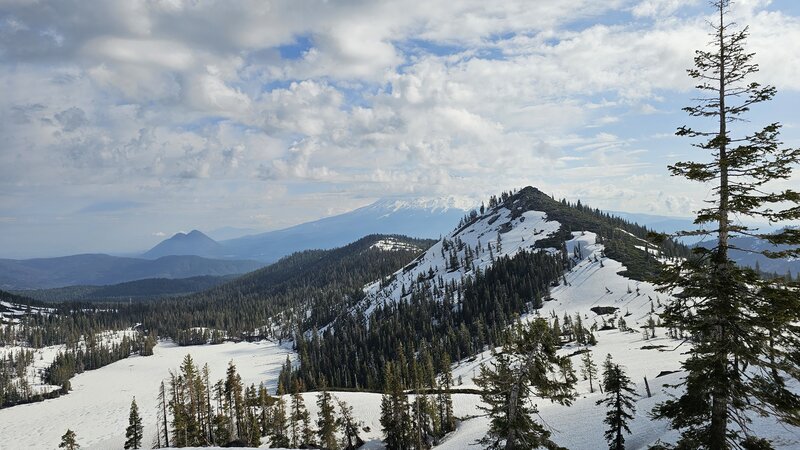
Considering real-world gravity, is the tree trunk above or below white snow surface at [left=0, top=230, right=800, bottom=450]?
above

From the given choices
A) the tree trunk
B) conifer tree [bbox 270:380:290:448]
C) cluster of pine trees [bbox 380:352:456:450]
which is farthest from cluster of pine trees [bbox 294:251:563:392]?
the tree trunk

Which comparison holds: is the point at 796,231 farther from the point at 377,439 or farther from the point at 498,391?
the point at 377,439

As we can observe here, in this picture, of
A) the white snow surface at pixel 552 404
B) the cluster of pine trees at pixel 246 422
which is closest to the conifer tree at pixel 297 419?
the cluster of pine trees at pixel 246 422

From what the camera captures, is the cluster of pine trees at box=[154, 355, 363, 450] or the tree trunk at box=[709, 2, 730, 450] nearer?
the tree trunk at box=[709, 2, 730, 450]

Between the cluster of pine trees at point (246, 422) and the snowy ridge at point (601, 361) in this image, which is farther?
the cluster of pine trees at point (246, 422)

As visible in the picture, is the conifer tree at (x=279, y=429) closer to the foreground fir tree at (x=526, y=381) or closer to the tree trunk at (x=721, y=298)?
the foreground fir tree at (x=526, y=381)

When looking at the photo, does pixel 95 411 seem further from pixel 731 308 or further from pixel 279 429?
pixel 731 308

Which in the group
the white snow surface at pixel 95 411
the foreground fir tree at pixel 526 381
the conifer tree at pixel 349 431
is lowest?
the white snow surface at pixel 95 411

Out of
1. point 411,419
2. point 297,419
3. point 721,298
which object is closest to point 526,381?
point 721,298

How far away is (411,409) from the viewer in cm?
6931

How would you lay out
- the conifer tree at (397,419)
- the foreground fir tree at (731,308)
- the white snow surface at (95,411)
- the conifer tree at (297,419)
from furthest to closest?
1. the white snow surface at (95,411)
2. the conifer tree at (297,419)
3. the conifer tree at (397,419)
4. the foreground fir tree at (731,308)

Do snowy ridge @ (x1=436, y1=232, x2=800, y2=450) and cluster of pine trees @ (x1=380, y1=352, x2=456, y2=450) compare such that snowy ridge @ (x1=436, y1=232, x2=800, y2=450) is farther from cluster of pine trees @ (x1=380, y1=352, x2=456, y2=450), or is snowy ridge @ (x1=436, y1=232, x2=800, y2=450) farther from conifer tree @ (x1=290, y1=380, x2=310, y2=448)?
conifer tree @ (x1=290, y1=380, x2=310, y2=448)

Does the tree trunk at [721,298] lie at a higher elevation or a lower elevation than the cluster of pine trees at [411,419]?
higher

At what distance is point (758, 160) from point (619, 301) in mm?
167200
